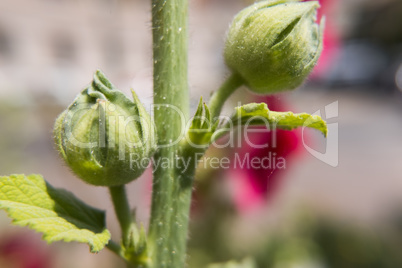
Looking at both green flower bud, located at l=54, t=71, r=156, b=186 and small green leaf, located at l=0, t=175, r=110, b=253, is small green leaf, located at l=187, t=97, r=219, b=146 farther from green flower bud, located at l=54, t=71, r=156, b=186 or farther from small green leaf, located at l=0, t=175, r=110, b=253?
small green leaf, located at l=0, t=175, r=110, b=253

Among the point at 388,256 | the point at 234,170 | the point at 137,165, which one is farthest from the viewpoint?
the point at 388,256

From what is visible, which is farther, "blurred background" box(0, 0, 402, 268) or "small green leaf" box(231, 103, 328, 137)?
"blurred background" box(0, 0, 402, 268)

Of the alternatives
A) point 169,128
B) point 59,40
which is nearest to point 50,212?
point 169,128

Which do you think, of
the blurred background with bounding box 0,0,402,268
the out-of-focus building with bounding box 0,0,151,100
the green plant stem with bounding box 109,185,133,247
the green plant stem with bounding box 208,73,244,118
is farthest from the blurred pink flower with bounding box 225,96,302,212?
the out-of-focus building with bounding box 0,0,151,100

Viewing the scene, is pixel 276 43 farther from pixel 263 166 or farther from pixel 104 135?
pixel 263 166

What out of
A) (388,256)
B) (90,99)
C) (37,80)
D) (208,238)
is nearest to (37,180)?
(90,99)

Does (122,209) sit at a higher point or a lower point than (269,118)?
lower

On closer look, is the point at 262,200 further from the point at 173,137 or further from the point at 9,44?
the point at 9,44
